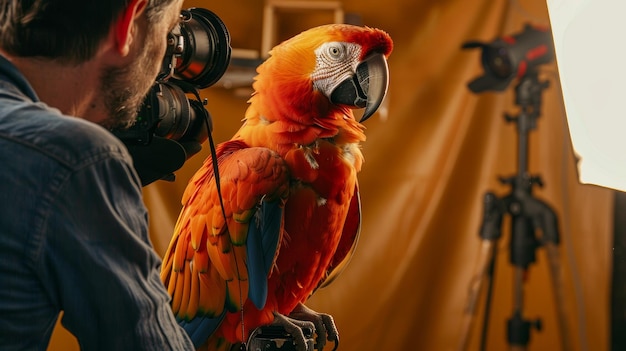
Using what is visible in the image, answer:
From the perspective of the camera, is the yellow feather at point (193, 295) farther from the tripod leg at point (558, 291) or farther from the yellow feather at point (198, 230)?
the tripod leg at point (558, 291)

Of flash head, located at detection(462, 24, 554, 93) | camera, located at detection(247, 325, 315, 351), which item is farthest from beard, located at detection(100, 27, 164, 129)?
flash head, located at detection(462, 24, 554, 93)

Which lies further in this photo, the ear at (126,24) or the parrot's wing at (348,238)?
the parrot's wing at (348,238)

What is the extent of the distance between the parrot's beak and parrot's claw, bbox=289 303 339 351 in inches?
14.9

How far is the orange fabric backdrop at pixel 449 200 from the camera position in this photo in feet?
6.25

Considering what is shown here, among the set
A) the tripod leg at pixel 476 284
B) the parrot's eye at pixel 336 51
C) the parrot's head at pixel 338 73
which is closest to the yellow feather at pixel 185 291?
the parrot's head at pixel 338 73

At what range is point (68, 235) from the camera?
0.63 m

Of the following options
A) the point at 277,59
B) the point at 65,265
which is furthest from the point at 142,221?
the point at 277,59

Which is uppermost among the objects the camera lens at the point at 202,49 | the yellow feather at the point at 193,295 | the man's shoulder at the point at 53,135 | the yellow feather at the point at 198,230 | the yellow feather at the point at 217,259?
the camera lens at the point at 202,49

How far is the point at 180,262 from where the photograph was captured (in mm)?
1318

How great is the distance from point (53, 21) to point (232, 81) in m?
0.79

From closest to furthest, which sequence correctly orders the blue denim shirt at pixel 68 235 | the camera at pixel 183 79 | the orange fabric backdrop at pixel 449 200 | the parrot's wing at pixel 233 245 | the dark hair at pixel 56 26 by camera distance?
the blue denim shirt at pixel 68 235, the dark hair at pixel 56 26, the camera at pixel 183 79, the parrot's wing at pixel 233 245, the orange fabric backdrop at pixel 449 200

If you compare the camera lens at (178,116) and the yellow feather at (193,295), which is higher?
the camera lens at (178,116)

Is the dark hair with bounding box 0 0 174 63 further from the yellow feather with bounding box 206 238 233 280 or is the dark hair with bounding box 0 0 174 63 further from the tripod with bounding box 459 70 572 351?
the tripod with bounding box 459 70 572 351

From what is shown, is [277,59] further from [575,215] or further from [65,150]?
[575,215]
